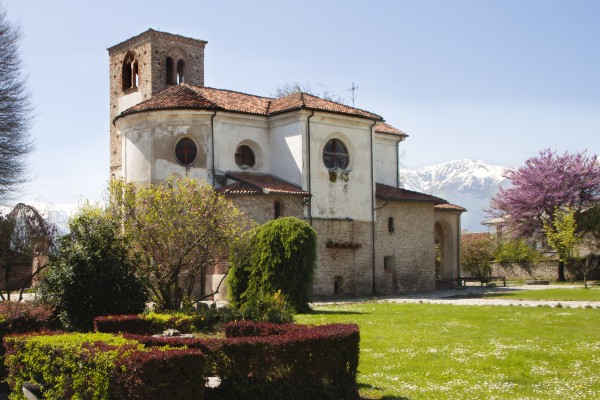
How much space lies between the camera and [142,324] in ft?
56.4

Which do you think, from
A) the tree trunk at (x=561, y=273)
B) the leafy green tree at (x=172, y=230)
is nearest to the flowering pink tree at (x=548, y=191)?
the tree trunk at (x=561, y=273)

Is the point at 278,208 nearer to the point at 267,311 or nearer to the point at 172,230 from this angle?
the point at 172,230

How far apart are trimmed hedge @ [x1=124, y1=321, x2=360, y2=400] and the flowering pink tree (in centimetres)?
4212

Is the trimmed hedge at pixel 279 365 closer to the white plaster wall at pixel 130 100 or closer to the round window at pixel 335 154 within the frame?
the round window at pixel 335 154

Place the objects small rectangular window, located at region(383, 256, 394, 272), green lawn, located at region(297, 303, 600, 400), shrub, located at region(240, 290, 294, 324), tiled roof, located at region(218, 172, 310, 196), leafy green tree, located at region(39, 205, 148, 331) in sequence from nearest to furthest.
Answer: green lawn, located at region(297, 303, 600, 400)
leafy green tree, located at region(39, 205, 148, 331)
shrub, located at region(240, 290, 294, 324)
tiled roof, located at region(218, 172, 310, 196)
small rectangular window, located at region(383, 256, 394, 272)

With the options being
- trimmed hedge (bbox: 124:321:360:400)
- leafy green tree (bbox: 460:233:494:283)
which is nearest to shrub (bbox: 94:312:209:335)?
trimmed hedge (bbox: 124:321:360:400)

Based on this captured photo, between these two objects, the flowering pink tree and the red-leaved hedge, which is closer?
the red-leaved hedge

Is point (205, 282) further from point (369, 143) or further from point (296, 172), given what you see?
point (369, 143)

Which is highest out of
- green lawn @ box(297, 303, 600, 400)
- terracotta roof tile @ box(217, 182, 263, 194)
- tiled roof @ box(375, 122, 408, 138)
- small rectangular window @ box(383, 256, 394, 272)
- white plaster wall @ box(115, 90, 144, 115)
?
white plaster wall @ box(115, 90, 144, 115)

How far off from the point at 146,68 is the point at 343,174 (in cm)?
1800

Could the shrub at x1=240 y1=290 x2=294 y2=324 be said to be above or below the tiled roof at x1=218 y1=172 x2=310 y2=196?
below

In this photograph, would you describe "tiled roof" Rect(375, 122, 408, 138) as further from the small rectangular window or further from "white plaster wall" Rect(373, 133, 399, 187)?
the small rectangular window

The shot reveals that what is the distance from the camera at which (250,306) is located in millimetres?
20734

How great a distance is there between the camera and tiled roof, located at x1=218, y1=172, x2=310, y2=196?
3247cm
